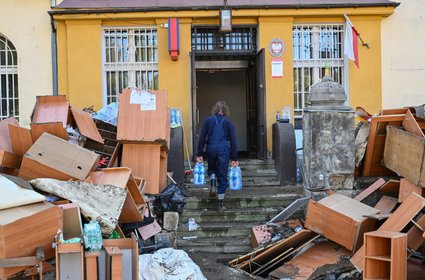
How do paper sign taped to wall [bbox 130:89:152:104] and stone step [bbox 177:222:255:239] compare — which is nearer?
stone step [bbox 177:222:255:239]

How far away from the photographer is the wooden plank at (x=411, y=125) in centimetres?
657

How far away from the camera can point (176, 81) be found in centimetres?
1162

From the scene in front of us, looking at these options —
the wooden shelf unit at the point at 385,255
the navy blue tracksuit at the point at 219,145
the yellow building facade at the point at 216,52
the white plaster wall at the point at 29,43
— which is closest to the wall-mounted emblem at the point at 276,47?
the yellow building facade at the point at 216,52

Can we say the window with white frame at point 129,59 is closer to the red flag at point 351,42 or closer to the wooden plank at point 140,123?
the wooden plank at point 140,123

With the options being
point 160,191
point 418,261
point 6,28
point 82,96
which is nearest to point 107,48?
point 82,96

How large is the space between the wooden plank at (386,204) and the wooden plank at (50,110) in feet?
15.8

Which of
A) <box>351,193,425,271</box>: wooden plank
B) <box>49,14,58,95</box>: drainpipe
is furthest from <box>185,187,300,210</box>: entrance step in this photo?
<box>49,14,58,95</box>: drainpipe

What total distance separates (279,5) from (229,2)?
119cm

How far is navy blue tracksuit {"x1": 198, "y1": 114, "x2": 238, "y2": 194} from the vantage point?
813 centimetres

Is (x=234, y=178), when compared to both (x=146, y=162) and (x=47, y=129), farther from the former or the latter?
(x=47, y=129)

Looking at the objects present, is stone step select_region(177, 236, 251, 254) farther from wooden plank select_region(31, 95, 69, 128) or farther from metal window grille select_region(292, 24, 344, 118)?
metal window grille select_region(292, 24, 344, 118)

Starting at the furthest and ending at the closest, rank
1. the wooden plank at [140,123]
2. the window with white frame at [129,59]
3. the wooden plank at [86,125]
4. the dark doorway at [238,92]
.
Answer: the window with white frame at [129,59], the dark doorway at [238,92], the wooden plank at [140,123], the wooden plank at [86,125]

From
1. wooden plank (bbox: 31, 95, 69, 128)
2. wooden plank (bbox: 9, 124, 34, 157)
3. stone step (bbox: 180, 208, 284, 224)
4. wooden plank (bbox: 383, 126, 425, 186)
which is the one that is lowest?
stone step (bbox: 180, 208, 284, 224)

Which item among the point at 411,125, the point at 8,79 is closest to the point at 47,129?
the point at 411,125
